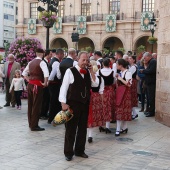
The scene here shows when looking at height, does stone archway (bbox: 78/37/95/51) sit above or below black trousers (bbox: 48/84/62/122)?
above

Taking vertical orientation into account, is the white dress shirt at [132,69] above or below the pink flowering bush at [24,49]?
below

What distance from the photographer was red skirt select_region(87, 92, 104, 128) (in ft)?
22.5

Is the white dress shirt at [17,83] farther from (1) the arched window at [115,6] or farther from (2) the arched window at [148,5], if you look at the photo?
(1) the arched window at [115,6]

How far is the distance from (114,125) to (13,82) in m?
4.17

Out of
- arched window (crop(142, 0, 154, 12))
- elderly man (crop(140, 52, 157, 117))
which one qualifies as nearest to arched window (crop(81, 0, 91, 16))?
arched window (crop(142, 0, 154, 12))

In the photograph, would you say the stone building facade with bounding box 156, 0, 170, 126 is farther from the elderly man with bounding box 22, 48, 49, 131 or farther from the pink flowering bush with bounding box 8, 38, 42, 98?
the pink flowering bush with bounding box 8, 38, 42, 98

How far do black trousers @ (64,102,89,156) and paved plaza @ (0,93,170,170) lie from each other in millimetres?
188

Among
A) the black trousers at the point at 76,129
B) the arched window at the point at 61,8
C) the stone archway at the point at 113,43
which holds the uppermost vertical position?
the arched window at the point at 61,8

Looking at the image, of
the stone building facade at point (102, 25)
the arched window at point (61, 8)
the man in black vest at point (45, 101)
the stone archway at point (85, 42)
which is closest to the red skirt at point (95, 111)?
the man in black vest at point (45, 101)

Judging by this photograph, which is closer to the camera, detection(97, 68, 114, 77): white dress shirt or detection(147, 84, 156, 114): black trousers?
detection(97, 68, 114, 77): white dress shirt

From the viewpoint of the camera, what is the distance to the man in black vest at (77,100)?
5.54 m

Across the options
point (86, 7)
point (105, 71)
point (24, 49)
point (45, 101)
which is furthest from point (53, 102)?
point (86, 7)

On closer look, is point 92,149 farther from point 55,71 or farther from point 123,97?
point 55,71

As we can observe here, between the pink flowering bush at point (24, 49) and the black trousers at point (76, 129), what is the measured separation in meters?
7.66
